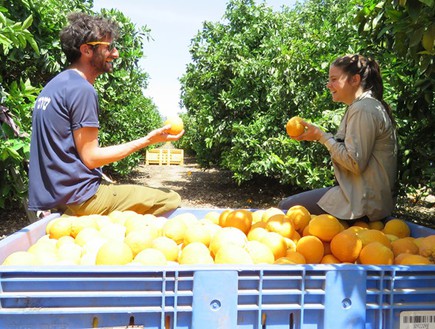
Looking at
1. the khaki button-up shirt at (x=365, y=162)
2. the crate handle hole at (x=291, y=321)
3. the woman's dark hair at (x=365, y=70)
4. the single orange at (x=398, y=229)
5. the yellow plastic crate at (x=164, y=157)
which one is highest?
the yellow plastic crate at (x=164, y=157)

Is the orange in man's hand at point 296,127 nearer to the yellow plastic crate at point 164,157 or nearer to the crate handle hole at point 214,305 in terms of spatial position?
the crate handle hole at point 214,305

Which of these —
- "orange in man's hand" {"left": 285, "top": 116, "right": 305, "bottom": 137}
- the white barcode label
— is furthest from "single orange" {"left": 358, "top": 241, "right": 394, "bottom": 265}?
"orange in man's hand" {"left": 285, "top": 116, "right": 305, "bottom": 137}

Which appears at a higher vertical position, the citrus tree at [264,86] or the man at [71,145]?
the citrus tree at [264,86]

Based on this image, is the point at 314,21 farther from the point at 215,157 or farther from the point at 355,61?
the point at 355,61

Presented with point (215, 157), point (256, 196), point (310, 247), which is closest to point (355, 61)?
point (310, 247)

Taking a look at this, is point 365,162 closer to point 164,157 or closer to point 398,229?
point 398,229

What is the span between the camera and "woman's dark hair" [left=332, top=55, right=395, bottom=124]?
2928mm

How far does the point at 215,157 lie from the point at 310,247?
9561 mm

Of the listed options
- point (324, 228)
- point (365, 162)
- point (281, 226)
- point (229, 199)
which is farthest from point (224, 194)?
point (324, 228)

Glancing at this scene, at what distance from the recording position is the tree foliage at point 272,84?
497 cm

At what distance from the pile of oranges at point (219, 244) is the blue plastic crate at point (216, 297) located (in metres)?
0.23

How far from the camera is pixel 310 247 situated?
1930 mm

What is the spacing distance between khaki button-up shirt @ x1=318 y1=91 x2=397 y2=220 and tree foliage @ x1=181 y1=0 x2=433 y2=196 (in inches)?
30.1

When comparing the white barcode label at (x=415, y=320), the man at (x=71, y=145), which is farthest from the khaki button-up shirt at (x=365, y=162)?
the white barcode label at (x=415, y=320)
